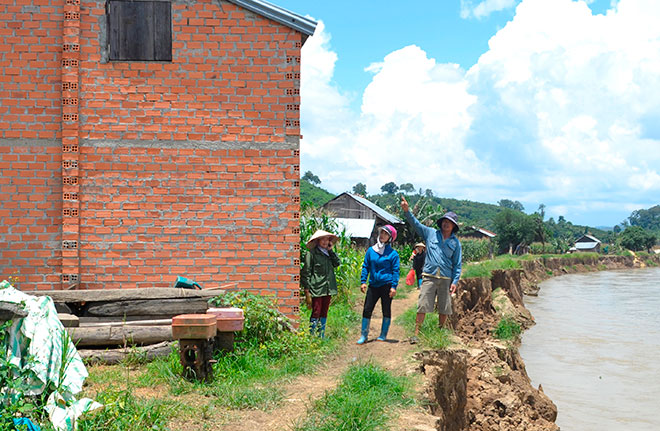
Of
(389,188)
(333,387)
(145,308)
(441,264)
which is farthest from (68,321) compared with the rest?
(389,188)

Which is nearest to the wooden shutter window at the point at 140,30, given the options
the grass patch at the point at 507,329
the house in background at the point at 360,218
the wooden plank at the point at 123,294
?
the wooden plank at the point at 123,294

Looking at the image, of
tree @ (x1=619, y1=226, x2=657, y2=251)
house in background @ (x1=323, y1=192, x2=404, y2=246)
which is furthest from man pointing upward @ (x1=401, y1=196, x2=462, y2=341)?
tree @ (x1=619, y1=226, x2=657, y2=251)

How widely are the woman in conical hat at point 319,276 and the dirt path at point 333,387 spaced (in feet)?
1.97

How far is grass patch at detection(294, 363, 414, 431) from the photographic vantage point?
496 cm

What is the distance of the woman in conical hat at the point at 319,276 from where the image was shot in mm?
8078

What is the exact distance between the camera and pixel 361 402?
527cm

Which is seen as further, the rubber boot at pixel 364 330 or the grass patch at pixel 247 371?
the rubber boot at pixel 364 330

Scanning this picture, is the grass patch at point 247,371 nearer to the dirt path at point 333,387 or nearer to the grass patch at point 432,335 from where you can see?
the dirt path at point 333,387

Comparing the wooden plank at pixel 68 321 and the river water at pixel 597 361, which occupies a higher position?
the wooden plank at pixel 68 321

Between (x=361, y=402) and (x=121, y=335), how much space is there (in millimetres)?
3239

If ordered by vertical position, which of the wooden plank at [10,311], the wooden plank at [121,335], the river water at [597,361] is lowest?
the river water at [597,361]

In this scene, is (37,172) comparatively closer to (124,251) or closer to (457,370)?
(124,251)

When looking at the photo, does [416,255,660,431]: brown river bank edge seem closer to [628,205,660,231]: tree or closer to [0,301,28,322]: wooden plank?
[0,301,28,322]: wooden plank

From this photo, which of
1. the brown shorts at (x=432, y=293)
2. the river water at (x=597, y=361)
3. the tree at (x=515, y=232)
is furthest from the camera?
the tree at (x=515, y=232)
